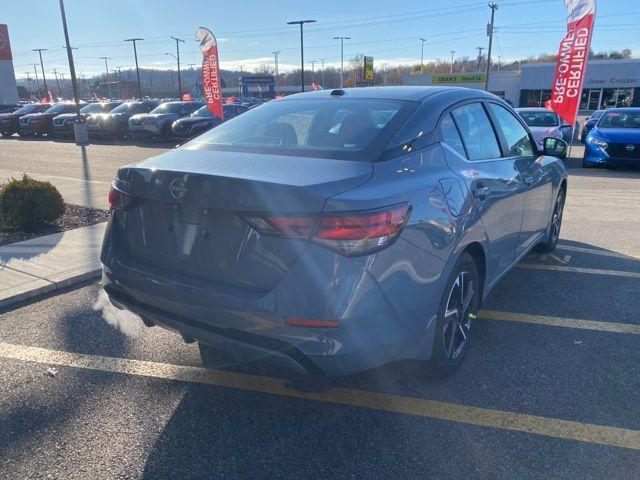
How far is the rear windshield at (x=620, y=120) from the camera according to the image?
44.0 feet

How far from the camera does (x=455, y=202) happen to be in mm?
2922

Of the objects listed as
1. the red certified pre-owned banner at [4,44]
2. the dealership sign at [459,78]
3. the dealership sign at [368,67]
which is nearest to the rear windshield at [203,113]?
the dealership sign at [368,67]

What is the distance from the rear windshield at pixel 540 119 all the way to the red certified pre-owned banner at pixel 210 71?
1127 centimetres

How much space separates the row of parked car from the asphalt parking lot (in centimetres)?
1457

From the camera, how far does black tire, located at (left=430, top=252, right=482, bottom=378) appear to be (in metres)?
2.92

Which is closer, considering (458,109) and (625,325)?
(458,109)

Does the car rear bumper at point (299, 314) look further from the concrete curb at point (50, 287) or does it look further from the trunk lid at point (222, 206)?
the concrete curb at point (50, 287)

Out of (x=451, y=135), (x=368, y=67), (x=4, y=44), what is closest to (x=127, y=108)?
(x=451, y=135)

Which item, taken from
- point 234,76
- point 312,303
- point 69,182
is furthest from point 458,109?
point 234,76

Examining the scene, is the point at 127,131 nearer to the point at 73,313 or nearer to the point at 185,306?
the point at 73,313

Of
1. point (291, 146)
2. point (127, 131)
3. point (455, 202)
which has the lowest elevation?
point (127, 131)

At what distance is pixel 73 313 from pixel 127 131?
19.3 meters

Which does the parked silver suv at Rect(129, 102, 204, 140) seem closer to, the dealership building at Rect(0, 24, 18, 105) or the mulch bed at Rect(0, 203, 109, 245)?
the mulch bed at Rect(0, 203, 109, 245)

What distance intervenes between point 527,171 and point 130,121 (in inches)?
739
